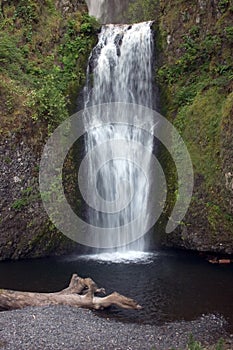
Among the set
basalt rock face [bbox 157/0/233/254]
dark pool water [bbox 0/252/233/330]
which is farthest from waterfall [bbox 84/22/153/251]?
dark pool water [bbox 0/252/233/330]

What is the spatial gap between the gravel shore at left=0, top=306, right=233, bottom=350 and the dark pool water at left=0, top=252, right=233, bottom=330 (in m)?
0.42

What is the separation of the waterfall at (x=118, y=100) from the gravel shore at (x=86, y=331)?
535 centimetres

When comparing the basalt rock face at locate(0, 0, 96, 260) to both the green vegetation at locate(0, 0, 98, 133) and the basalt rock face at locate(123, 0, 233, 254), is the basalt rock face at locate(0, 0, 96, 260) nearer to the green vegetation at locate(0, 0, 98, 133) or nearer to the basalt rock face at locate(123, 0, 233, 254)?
the green vegetation at locate(0, 0, 98, 133)

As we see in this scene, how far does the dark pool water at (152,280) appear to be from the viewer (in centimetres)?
942

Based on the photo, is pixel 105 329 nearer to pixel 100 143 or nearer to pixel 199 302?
pixel 199 302

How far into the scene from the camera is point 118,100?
52.6ft

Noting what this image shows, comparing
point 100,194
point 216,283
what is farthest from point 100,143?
point 216,283

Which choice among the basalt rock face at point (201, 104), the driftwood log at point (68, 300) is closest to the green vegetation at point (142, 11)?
the basalt rock face at point (201, 104)

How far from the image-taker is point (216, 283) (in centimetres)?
1099

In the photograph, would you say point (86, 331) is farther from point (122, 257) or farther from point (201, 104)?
point (201, 104)

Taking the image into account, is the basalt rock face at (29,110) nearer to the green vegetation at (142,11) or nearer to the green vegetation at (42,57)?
the green vegetation at (42,57)

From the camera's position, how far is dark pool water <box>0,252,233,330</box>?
942cm

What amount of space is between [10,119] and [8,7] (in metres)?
6.89

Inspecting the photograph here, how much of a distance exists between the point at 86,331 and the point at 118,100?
9849mm
